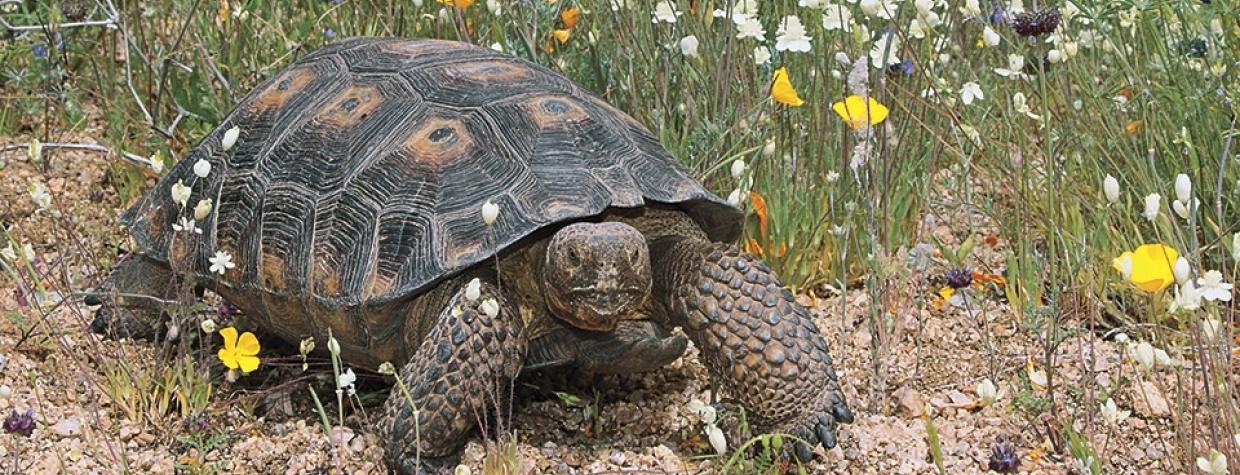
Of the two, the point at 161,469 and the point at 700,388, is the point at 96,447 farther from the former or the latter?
the point at 700,388

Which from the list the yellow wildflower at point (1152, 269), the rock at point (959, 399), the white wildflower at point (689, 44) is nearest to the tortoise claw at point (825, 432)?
the rock at point (959, 399)

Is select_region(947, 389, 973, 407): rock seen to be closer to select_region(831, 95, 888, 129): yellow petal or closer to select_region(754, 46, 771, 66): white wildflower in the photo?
select_region(831, 95, 888, 129): yellow petal

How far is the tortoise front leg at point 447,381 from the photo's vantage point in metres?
3.42

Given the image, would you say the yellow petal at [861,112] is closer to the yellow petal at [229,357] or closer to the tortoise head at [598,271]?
the tortoise head at [598,271]

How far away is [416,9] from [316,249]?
1968 mm

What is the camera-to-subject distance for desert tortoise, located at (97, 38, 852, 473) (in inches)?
137

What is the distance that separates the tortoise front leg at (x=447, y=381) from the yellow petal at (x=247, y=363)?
1.49 ft

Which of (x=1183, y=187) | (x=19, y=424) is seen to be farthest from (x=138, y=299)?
(x=1183, y=187)

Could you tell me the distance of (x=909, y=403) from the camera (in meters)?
3.93

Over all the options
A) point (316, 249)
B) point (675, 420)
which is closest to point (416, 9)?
point (316, 249)

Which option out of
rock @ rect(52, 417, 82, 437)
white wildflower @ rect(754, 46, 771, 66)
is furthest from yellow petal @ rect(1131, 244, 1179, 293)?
rock @ rect(52, 417, 82, 437)

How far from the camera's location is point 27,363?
4.09 meters

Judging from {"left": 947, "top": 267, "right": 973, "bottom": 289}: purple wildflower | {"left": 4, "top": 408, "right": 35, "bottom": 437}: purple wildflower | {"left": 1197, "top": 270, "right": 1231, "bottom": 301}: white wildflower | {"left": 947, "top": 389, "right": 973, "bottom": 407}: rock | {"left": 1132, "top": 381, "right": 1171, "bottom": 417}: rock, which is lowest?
{"left": 4, "top": 408, "right": 35, "bottom": 437}: purple wildflower

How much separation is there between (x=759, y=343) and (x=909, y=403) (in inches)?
23.3
